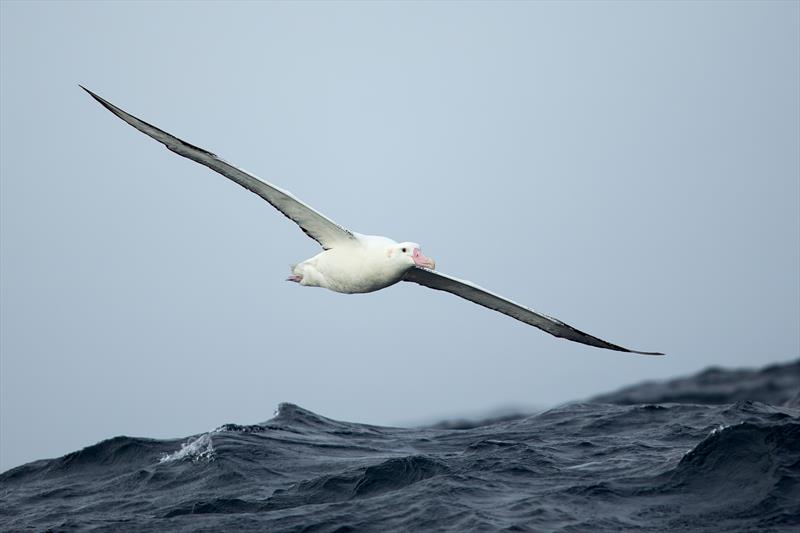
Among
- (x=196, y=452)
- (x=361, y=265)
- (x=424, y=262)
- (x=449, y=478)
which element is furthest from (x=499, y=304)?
(x=196, y=452)

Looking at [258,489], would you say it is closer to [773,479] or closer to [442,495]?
[442,495]

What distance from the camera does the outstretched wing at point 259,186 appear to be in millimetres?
10617

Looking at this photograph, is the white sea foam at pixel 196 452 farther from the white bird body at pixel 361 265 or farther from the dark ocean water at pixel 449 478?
the white bird body at pixel 361 265

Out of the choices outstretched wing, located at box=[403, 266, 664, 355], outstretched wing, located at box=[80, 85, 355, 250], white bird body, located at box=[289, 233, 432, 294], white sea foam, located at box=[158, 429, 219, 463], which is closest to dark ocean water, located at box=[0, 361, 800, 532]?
white sea foam, located at box=[158, 429, 219, 463]

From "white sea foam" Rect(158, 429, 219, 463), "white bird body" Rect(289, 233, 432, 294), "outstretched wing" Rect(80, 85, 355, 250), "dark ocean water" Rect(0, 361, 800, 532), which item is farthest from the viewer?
"white sea foam" Rect(158, 429, 219, 463)

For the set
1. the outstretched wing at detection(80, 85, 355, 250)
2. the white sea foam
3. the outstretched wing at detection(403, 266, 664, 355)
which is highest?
the outstretched wing at detection(80, 85, 355, 250)

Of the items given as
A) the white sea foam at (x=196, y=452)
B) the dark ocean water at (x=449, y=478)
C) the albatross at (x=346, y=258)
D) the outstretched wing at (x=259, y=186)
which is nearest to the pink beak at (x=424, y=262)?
the albatross at (x=346, y=258)

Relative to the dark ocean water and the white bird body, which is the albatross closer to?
the white bird body

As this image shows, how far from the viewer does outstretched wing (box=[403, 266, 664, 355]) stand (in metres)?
12.2

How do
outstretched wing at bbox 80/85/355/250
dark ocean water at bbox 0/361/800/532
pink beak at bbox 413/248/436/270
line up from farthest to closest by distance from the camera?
pink beak at bbox 413/248/436/270, outstretched wing at bbox 80/85/355/250, dark ocean water at bbox 0/361/800/532

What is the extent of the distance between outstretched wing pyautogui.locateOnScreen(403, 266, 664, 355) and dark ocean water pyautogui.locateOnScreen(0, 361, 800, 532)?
1454 millimetres

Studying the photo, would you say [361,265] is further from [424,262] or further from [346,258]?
[424,262]

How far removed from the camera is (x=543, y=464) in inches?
453

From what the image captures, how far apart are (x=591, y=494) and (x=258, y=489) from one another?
378cm
